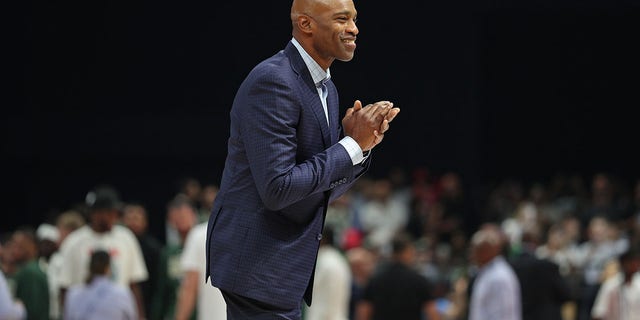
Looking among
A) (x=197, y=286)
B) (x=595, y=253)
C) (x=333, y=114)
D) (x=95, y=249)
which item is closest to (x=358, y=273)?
(x=595, y=253)

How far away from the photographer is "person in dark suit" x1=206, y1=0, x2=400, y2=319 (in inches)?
125

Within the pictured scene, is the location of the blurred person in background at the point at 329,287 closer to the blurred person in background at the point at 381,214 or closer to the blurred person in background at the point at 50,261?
the blurred person in background at the point at 50,261

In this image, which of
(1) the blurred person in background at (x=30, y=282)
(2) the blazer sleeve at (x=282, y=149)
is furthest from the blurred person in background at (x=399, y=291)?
(2) the blazer sleeve at (x=282, y=149)

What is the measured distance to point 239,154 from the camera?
10.9 ft

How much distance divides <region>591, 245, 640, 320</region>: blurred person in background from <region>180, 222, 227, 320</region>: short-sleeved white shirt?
10.8ft

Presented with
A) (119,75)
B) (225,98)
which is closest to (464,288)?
(225,98)

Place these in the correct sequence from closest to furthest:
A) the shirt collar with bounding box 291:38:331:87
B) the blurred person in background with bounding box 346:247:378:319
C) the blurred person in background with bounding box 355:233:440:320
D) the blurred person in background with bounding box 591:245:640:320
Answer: the shirt collar with bounding box 291:38:331:87 → the blurred person in background with bounding box 591:245:640:320 → the blurred person in background with bounding box 355:233:440:320 → the blurred person in background with bounding box 346:247:378:319

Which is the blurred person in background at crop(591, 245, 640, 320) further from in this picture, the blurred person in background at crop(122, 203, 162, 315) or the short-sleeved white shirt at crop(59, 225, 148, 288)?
the blurred person in background at crop(122, 203, 162, 315)

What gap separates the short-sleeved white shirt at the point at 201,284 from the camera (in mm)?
8406

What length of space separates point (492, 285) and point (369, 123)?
665 cm

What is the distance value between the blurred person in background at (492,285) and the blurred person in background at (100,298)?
3.03m

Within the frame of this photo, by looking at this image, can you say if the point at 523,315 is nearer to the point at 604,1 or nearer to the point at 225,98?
the point at 604,1

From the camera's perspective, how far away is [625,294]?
31.8 ft

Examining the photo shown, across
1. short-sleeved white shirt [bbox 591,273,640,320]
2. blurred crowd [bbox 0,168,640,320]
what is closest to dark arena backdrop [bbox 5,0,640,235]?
blurred crowd [bbox 0,168,640,320]
